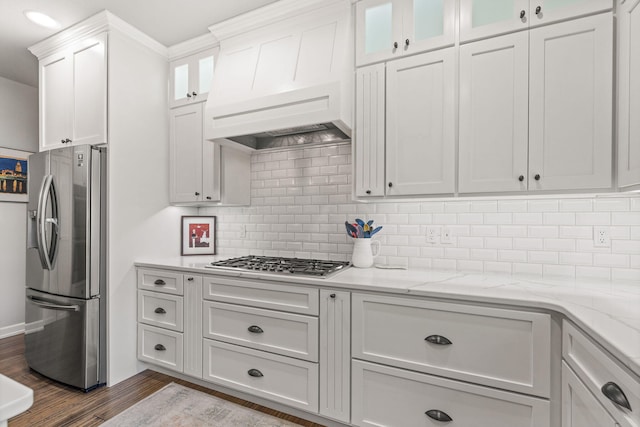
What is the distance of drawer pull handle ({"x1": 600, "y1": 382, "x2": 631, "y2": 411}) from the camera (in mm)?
871

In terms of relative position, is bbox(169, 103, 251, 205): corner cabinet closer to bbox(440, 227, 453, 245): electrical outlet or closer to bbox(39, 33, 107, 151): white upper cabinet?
bbox(39, 33, 107, 151): white upper cabinet

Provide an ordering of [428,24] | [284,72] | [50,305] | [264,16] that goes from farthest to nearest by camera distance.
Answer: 1. [50,305]
2. [264,16]
3. [284,72]
4. [428,24]

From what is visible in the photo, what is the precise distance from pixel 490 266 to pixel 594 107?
1050 millimetres

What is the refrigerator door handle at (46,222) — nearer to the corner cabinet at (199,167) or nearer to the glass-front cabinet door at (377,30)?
the corner cabinet at (199,167)

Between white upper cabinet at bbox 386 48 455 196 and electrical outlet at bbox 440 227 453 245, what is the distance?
43 centimetres

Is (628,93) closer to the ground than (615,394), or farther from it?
farther from it

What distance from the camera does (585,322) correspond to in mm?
1091

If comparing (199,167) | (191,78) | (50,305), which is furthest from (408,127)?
(50,305)

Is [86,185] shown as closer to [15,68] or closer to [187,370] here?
[187,370]

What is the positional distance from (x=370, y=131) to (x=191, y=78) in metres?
1.79

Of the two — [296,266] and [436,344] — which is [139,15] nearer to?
[296,266]

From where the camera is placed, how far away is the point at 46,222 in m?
2.43

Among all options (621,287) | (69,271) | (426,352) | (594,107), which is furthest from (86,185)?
(621,287)

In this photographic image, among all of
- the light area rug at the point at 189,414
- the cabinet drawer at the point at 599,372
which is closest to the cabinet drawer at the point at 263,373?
the light area rug at the point at 189,414
